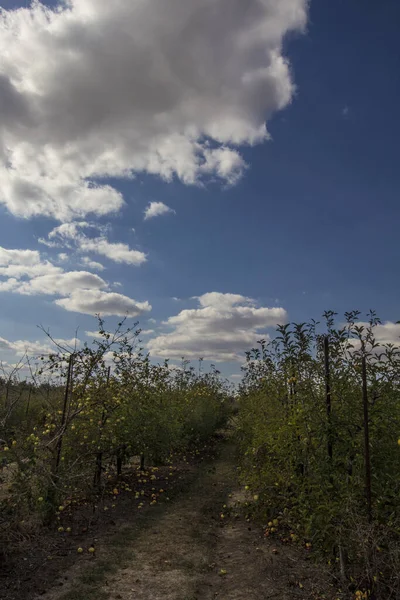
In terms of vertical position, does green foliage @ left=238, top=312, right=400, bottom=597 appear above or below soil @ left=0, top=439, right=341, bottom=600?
above

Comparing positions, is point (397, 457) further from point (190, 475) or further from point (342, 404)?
point (190, 475)

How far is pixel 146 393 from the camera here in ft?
33.4

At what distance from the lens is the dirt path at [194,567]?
4.74m

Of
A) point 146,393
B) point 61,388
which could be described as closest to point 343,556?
point 146,393

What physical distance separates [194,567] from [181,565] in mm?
185

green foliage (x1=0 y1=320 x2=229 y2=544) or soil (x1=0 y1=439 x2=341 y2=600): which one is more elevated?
green foliage (x1=0 y1=320 x2=229 y2=544)

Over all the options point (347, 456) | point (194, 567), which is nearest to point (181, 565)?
Answer: point (194, 567)

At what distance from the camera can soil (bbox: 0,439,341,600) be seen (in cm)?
473

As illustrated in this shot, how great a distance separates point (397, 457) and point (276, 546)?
9.19ft

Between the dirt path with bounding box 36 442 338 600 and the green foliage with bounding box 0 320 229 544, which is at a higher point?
the green foliage with bounding box 0 320 229 544

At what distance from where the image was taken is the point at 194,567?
5566 millimetres

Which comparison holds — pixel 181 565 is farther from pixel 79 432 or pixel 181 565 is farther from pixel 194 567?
pixel 79 432

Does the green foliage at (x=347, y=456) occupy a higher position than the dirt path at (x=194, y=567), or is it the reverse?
the green foliage at (x=347, y=456)

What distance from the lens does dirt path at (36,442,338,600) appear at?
474 cm
